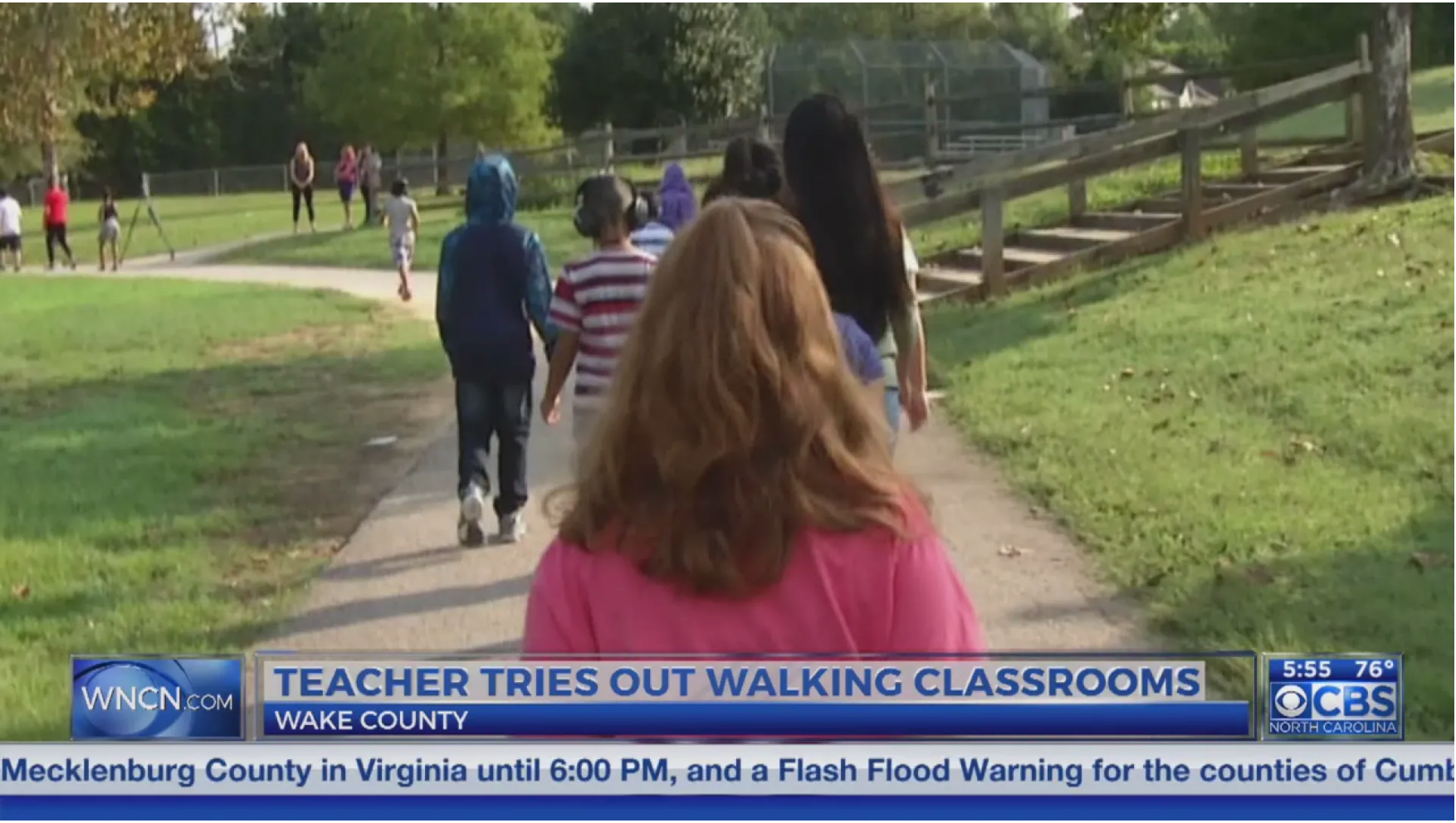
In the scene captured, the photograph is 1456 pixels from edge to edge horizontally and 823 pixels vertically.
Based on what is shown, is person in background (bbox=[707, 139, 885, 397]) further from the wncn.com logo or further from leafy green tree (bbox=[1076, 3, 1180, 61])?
leafy green tree (bbox=[1076, 3, 1180, 61])

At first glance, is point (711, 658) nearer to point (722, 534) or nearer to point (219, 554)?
point (722, 534)

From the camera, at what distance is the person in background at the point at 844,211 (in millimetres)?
4660

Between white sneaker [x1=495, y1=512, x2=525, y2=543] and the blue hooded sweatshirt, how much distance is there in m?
0.57

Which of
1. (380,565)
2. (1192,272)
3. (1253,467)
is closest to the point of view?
(380,565)

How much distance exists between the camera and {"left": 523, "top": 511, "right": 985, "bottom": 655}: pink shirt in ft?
7.56

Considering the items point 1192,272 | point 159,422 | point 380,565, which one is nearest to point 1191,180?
point 1192,272

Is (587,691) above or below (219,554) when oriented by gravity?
above

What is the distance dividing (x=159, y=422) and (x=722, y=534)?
27.2 feet

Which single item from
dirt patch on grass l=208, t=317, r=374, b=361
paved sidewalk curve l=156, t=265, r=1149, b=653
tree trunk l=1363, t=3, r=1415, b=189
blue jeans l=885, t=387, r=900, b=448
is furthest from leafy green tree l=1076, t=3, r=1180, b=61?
blue jeans l=885, t=387, r=900, b=448

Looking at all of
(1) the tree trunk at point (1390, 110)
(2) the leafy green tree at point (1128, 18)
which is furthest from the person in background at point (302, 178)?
(1) the tree trunk at point (1390, 110)

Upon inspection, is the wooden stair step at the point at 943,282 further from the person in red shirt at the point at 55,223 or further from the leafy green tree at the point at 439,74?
the leafy green tree at the point at 439,74

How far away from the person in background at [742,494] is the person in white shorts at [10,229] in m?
24.7

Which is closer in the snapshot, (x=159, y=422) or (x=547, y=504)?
(x=547, y=504)

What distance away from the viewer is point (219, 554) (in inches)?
268
